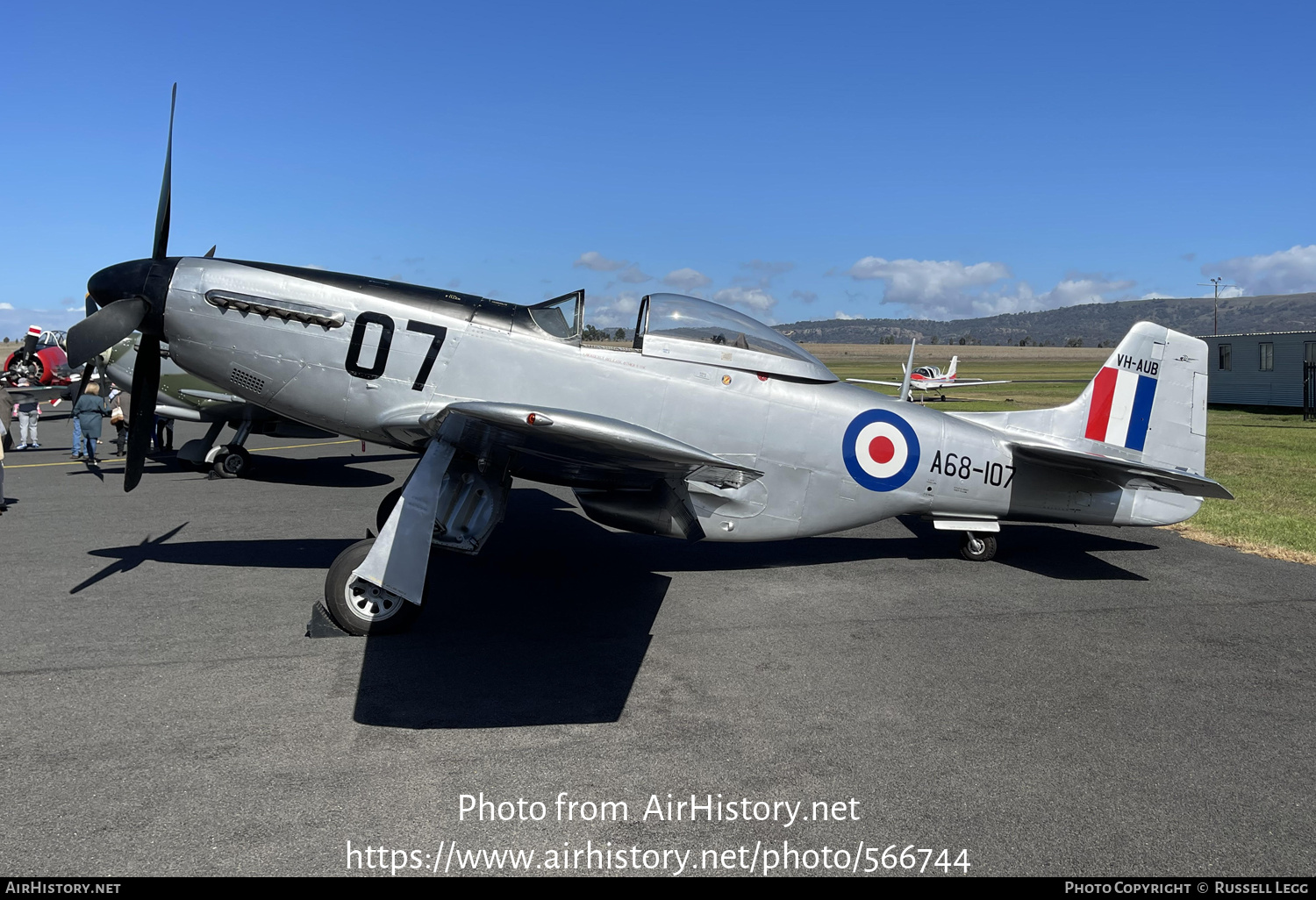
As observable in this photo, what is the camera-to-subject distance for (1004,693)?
4668mm

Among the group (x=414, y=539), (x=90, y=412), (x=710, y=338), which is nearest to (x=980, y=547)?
(x=710, y=338)

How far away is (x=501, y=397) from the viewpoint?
5.97 m

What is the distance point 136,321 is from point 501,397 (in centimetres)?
264

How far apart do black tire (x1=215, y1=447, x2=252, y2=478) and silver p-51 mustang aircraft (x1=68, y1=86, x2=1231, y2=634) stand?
6553mm

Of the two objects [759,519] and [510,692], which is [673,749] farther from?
[759,519]

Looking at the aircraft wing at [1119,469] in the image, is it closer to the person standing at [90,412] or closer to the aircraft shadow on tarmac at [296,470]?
the aircraft shadow on tarmac at [296,470]

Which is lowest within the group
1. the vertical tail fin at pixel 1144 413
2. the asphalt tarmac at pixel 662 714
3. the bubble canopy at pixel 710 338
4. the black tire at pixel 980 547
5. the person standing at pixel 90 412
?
the asphalt tarmac at pixel 662 714

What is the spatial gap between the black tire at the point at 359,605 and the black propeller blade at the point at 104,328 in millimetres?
2213

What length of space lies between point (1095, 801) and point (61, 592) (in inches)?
277

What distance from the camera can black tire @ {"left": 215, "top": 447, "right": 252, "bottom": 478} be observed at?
40.9 feet

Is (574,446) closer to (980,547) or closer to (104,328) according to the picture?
(104,328)

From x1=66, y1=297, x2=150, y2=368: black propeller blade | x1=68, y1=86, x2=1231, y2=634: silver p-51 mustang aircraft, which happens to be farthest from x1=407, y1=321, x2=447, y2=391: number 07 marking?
x1=66, y1=297, x2=150, y2=368: black propeller blade

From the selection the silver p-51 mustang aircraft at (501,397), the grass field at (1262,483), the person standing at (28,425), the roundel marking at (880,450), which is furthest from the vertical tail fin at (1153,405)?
the person standing at (28,425)

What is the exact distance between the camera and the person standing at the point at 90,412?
516 inches
